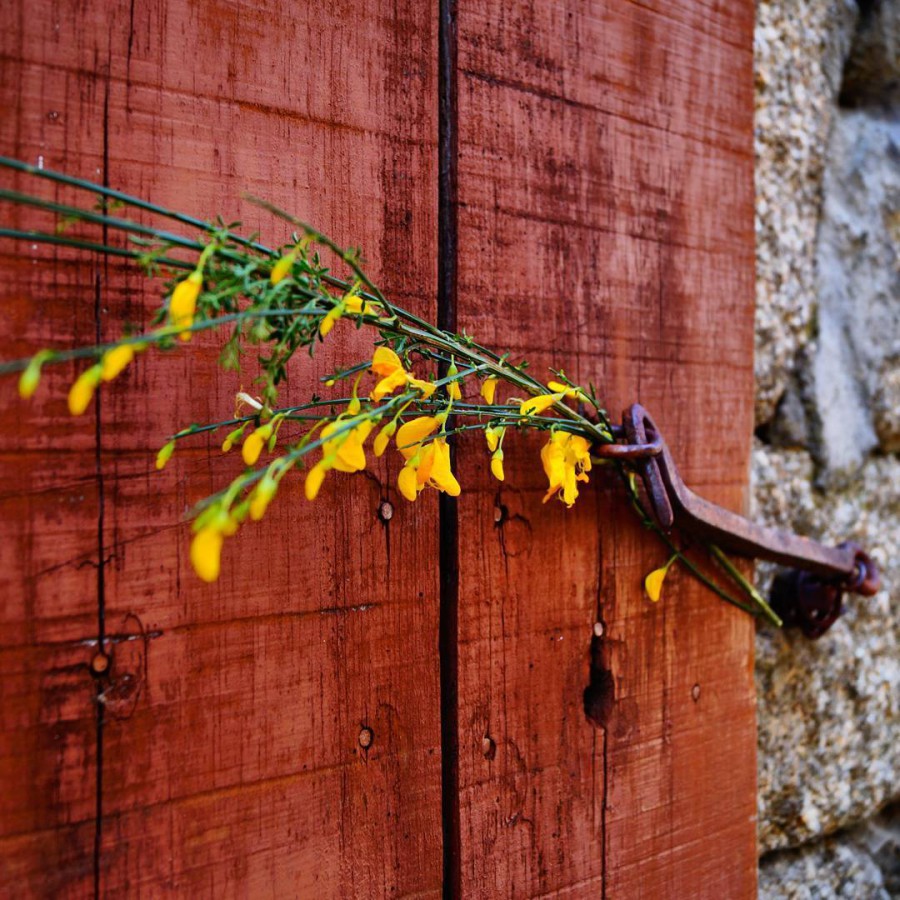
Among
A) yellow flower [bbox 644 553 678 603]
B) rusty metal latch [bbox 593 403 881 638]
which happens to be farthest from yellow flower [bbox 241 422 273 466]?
yellow flower [bbox 644 553 678 603]

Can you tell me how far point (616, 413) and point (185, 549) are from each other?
0.51m

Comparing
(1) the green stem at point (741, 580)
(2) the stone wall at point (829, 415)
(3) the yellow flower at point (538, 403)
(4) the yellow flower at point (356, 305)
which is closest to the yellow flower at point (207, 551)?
(4) the yellow flower at point (356, 305)

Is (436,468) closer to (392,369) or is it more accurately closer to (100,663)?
(392,369)

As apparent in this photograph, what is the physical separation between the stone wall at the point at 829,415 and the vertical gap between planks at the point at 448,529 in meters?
0.54

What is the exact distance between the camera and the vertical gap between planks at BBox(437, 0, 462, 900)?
2.74ft

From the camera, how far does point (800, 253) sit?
1.23 metres

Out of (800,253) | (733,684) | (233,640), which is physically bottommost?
(733,684)

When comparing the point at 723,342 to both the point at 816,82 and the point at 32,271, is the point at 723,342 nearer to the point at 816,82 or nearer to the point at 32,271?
the point at 816,82

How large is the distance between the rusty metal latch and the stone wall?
4 centimetres

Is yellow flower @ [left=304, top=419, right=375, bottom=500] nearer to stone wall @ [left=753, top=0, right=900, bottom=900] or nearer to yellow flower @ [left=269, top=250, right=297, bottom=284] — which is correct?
yellow flower @ [left=269, top=250, right=297, bottom=284]

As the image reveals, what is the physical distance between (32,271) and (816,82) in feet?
3.83

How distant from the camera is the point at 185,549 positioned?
0.69 metres

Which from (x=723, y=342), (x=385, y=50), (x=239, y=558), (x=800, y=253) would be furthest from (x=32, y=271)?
(x=800, y=253)

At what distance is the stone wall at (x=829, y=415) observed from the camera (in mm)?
1183
